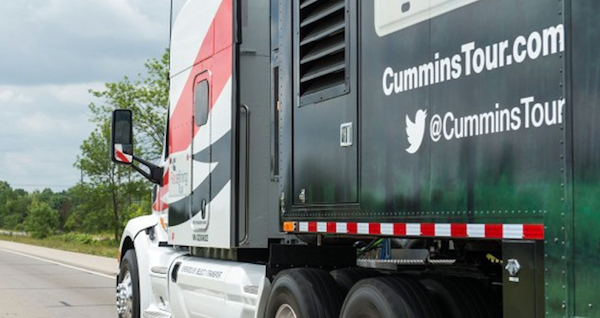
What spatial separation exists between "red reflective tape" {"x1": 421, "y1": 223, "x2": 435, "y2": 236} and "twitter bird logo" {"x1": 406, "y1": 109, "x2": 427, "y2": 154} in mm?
395

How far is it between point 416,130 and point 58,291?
14.5 m

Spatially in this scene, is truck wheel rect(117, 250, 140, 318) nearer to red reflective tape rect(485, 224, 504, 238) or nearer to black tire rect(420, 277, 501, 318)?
black tire rect(420, 277, 501, 318)

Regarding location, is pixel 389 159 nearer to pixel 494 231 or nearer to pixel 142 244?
pixel 494 231

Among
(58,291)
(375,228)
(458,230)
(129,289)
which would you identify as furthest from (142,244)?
(58,291)

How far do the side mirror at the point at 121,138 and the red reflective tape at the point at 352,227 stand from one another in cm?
460

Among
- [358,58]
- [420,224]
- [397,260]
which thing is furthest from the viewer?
[397,260]

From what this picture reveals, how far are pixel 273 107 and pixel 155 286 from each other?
332 centimetres

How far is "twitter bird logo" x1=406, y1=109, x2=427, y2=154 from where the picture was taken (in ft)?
14.8

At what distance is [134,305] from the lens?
32.2 feet

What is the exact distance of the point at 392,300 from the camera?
4.65m

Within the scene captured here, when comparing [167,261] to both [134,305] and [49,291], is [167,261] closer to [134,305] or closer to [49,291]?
[134,305]

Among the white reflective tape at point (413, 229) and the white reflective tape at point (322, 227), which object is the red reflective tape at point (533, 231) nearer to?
the white reflective tape at point (413, 229)

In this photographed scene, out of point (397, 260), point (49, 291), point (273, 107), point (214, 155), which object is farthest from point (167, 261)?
point (49, 291)

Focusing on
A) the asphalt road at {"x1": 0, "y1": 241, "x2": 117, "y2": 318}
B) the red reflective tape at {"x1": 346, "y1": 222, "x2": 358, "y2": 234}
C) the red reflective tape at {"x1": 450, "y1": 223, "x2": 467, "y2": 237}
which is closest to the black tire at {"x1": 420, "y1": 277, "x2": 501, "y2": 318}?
the red reflective tape at {"x1": 346, "y1": 222, "x2": 358, "y2": 234}
